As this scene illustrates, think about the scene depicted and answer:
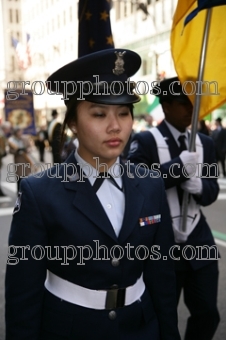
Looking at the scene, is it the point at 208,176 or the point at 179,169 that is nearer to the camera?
the point at 179,169

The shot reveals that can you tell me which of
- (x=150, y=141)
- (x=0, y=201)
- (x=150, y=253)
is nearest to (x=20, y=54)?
(x=0, y=201)

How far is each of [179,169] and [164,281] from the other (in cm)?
81

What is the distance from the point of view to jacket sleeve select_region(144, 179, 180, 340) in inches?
70.7

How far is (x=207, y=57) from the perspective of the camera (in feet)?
8.36

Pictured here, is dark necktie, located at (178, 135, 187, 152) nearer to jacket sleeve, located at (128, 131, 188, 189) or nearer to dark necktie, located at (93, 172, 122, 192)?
jacket sleeve, located at (128, 131, 188, 189)

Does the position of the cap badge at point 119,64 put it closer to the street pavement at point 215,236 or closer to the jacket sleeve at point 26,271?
the jacket sleeve at point 26,271

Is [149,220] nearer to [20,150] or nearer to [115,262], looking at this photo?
[115,262]

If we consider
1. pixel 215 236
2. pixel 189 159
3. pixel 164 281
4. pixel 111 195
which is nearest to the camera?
pixel 111 195

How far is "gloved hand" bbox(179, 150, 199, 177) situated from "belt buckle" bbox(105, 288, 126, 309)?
3.36ft

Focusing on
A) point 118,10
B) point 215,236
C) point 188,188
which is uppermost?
point 118,10

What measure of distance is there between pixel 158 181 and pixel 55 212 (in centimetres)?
51

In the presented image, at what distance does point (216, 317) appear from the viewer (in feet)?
8.23

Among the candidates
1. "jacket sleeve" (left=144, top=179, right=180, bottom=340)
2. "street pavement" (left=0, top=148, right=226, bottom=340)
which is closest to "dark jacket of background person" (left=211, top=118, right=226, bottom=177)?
"street pavement" (left=0, top=148, right=226, bottom=340)

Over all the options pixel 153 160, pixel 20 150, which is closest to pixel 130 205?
pixel 153 160
